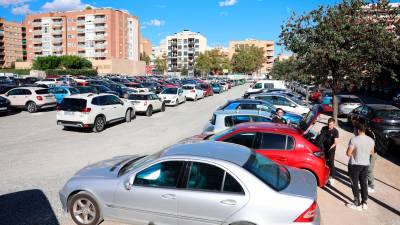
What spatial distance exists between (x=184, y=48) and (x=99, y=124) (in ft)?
447

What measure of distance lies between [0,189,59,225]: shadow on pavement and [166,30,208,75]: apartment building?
139m

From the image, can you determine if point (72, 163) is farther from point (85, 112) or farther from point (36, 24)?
point (36, 24)

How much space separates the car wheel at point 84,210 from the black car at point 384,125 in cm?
979

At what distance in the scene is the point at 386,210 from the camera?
6.78m

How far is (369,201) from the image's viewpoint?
7.26 metres

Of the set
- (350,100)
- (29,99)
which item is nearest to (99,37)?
(29,99)

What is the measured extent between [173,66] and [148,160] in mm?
150426

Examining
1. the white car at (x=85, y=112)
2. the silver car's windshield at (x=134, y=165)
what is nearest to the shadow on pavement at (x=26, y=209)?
the silver car's windshield at (x=134, y=165)

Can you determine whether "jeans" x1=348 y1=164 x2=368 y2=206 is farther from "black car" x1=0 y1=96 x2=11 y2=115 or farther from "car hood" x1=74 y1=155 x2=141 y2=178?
"black car" x1=0 y1=96 x2=11 y2=115

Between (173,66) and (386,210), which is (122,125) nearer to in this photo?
(386,210)

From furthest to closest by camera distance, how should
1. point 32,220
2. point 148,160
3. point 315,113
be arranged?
1. point 315,113
2. point 32,220
3. point 148,160

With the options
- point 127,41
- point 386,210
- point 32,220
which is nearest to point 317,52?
point 386,210

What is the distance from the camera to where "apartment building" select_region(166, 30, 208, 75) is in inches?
5778

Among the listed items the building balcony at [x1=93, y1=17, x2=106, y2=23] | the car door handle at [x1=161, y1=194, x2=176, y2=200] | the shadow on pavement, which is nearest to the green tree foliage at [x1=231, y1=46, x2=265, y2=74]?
the building balcony at [x1=93, y1=17, x2=106, y2=23]
